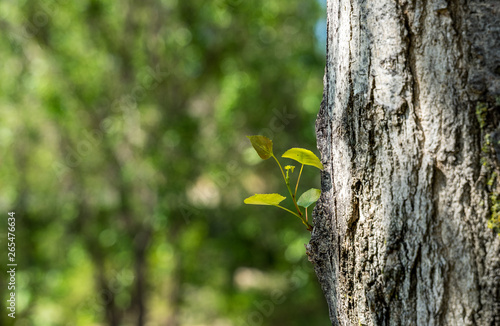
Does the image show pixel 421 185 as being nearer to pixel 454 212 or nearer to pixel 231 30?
pixel 454 212

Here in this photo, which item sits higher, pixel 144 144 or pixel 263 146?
pixel 263 146

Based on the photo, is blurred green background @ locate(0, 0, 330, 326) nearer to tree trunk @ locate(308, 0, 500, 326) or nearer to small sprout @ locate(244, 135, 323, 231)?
small sprout @ locate(244, 135, 323, 231)

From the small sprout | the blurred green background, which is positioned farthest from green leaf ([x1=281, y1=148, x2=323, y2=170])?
the blurred green background

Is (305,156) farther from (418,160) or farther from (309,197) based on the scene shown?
(418,160)

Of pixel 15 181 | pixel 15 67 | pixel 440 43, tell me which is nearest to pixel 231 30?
pixel 15 67

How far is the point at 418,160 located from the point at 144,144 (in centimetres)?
390

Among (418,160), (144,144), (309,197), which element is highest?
(418,160)

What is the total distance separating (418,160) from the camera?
0.74 m

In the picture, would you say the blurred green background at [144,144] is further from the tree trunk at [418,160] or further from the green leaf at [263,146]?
the tree trunk at [418,160]

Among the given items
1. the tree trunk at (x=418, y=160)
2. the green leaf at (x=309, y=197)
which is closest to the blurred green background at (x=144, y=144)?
the green leaf at (x=309, y=197)

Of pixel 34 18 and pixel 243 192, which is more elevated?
pixel 34 18

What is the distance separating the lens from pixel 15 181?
4766 millimetres

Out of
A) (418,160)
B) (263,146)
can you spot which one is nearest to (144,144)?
(263,146)

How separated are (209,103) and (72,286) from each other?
8.54ft
